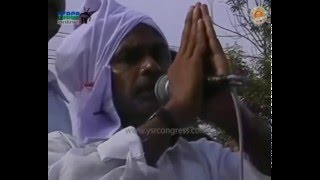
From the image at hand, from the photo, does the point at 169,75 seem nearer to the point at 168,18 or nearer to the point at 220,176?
the point at 168,18

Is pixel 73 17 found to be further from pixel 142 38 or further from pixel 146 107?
pixel 146 107

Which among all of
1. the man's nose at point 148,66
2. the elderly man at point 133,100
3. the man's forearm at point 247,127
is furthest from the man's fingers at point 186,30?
the man's forearm at point 247,127

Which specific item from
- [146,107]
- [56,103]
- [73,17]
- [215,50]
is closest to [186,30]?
[215,50]

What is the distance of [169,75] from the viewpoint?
2.68m

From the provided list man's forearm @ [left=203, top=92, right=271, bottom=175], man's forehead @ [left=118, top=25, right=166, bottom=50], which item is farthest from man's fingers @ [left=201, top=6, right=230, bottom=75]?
man's forehead @ [left=118, top=25, right=166, bottom=50]

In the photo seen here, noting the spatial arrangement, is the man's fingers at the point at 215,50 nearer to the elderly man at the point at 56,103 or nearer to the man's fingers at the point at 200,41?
the man's fingers at the point at 200,41

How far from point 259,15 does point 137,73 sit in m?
0.68

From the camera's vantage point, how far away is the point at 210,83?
2.70m

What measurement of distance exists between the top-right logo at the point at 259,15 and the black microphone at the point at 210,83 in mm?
293
